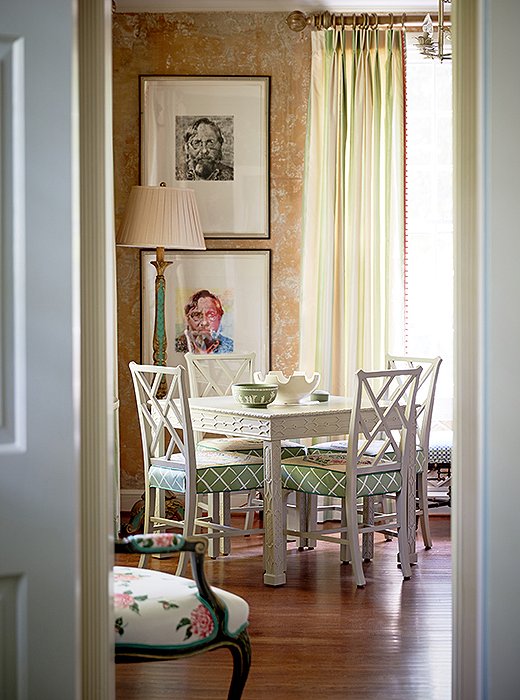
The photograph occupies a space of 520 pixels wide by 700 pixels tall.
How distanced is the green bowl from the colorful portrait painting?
1277 mm

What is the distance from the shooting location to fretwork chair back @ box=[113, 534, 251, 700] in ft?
8.51

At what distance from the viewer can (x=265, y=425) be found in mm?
4719

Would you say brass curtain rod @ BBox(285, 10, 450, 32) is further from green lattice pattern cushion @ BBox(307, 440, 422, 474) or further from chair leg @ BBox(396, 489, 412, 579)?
chair leg @ BBox(396, 489, 412, 579)

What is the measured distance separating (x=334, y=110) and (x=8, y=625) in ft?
15.3

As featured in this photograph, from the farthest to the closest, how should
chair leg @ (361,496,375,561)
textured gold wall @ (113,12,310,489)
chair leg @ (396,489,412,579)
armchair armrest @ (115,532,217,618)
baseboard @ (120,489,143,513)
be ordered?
baseboard @ (120,489,143,513) → textured gold wall @ (113,12,310,489) → chair leg @ (361,496,375,561) → chair leg @ (396,489,412,579) → armchair armrest @ (115,532,217,618)

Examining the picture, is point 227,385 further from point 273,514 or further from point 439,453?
point 273,514

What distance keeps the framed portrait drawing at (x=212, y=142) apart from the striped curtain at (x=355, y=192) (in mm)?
322

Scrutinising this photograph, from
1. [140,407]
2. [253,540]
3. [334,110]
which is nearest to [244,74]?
[334,110]

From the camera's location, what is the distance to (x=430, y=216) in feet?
20.8

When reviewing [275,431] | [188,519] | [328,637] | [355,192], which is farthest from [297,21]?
[328,637]

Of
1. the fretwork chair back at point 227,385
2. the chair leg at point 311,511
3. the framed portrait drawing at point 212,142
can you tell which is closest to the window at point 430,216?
the framed portrait drawing at point 212,142

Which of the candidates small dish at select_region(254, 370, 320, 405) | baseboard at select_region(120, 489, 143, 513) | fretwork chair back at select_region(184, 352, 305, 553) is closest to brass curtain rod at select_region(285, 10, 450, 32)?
fretwork chair back at select_region(184, 352, 305, 553)

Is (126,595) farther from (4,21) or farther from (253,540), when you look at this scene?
(253,540)

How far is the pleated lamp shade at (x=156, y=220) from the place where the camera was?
5.72 m
